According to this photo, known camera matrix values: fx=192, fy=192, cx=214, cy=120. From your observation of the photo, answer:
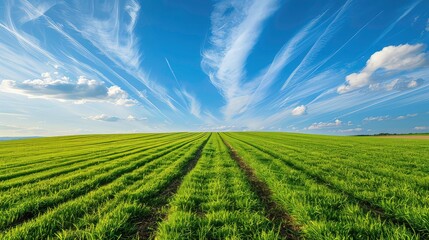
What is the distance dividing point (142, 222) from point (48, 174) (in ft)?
33.0

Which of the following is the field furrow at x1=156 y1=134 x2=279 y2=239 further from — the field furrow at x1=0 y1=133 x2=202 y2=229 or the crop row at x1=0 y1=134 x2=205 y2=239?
the field furrow at x1=0 y1=133 x2=202 y2=229

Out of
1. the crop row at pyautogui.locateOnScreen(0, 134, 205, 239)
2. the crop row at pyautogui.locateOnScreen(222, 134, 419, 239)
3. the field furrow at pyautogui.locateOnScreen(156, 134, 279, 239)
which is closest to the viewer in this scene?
the crop row at pyautogui.locateOnScreen(222, 134, 419, 239)

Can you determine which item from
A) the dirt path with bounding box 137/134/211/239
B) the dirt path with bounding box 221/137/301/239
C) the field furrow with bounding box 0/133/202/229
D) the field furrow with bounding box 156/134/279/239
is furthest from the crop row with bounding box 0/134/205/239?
the dirt path with bounding box 221/137/301/239

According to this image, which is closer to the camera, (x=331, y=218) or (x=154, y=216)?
(x=331, y=218)

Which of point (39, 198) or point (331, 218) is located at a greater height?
point (39, 198)

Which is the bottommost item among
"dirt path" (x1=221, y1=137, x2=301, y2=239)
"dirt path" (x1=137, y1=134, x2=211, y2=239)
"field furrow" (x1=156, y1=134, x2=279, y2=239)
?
"dirt path" (x1=221, y1=137, x2=301, y2=239)

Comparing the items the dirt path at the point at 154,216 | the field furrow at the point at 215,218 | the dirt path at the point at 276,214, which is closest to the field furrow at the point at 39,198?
the dirt path at the point at 154,216

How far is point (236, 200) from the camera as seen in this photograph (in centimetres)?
650

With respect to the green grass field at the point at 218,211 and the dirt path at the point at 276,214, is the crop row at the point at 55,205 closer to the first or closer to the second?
the green grass field at the point at 218,211

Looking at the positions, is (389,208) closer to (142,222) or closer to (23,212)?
(142,222)

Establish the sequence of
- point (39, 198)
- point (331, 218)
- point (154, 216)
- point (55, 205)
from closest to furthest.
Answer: point (331, 218) → point (154, 216) → point (55, 205) → point (39, 198)

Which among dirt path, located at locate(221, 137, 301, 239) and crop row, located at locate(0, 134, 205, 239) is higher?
crop row, located at locate(0, 134, 205, 239)

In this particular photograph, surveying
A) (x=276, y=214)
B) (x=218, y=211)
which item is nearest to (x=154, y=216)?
(x=218, y=211)

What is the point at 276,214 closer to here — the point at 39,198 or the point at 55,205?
the point at 55,205
